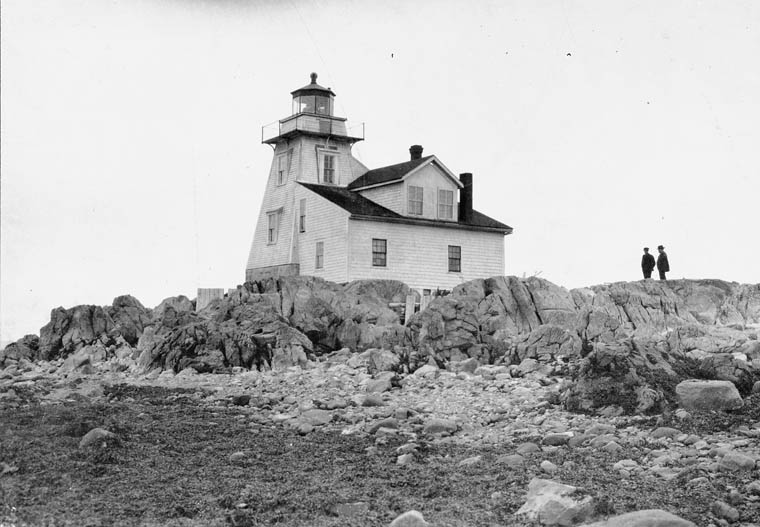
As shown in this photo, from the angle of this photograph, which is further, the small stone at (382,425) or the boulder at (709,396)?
the small stone at (382,425)

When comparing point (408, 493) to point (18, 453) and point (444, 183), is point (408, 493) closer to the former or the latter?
point (18, 453)

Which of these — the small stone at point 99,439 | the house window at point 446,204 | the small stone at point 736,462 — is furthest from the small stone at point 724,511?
the house window at point 446,204

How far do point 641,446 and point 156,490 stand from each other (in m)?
5.78

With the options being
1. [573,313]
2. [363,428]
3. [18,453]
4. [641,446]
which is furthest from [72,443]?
[573,313]

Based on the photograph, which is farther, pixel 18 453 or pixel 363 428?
pixel 363 428

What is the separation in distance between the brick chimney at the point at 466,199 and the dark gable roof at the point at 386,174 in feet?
8.83

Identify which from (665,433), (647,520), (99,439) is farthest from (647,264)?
(647,520)

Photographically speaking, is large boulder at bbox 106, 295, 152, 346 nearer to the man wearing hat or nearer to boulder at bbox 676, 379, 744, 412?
the man wearing hat

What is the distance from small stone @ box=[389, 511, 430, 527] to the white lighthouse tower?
97.9ft

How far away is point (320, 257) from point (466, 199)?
734 cm

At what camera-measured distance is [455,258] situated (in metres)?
36.8

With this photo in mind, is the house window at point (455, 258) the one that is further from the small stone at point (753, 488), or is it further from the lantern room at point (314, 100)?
the small stone at point (753, 488)

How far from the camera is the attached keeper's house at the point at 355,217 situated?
114ft

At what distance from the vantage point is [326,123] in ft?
130
